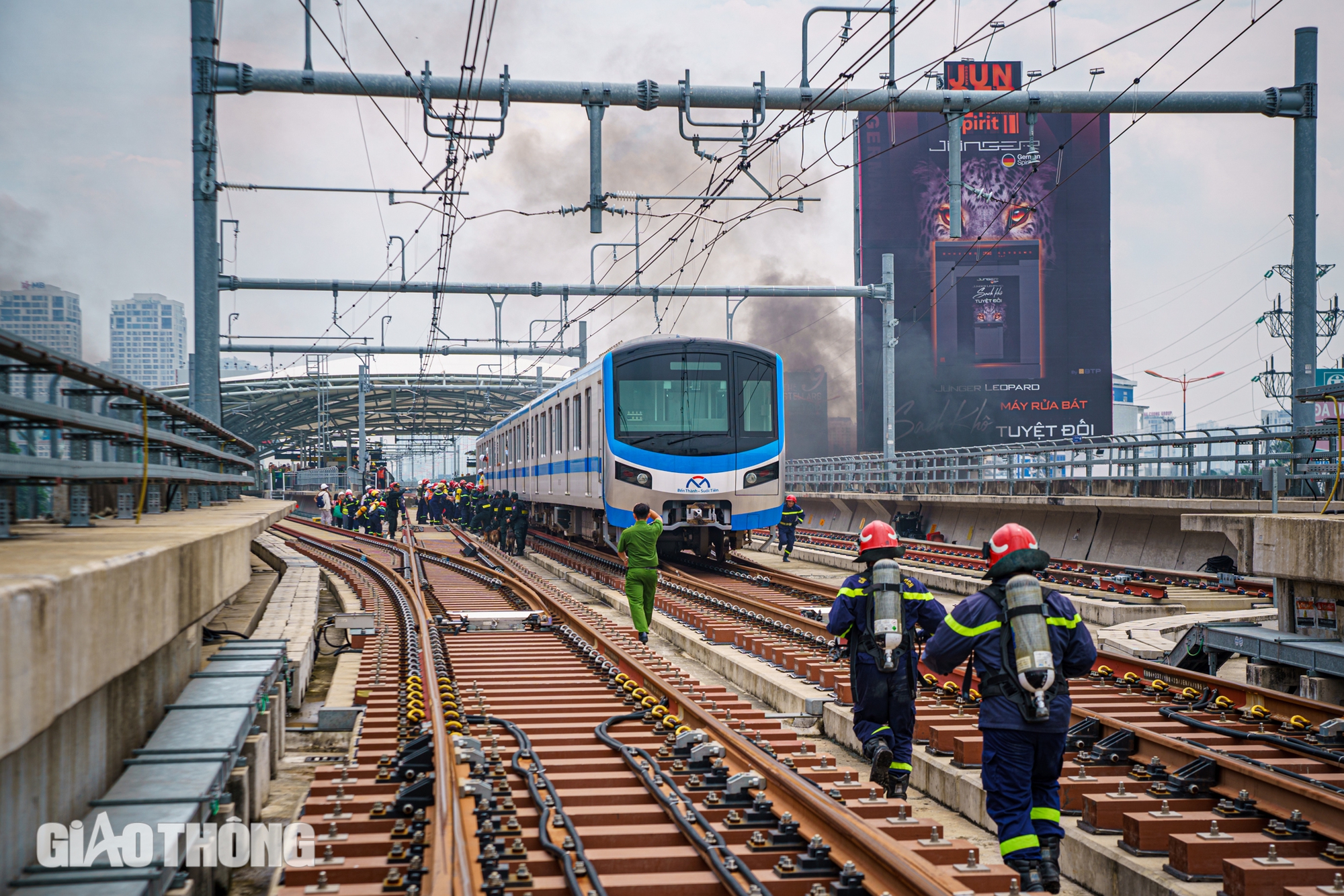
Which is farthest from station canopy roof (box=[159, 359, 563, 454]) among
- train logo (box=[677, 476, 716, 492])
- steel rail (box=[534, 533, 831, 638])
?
train logo (box=[677, 476, 716, 492])

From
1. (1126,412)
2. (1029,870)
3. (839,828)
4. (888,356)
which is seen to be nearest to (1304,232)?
(1029,870)

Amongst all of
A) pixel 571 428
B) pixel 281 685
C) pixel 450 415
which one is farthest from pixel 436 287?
pixel 450 415

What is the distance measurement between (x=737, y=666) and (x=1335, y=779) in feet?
17.4

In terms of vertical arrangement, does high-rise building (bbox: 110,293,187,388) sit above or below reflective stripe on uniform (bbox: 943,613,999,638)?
above

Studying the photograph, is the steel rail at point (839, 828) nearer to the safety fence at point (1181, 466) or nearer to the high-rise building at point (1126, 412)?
the safety fence at point (1181, 466)

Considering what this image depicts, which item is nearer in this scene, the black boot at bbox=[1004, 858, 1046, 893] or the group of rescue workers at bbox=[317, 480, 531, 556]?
the black boot at bbox=[1004, 858, 1046, 893]

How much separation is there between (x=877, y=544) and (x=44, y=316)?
14.0ft

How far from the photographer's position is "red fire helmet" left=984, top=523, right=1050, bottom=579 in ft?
16.5

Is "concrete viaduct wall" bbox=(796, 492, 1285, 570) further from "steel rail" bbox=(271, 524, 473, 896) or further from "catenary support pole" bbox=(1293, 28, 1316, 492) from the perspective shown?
"steel rail" bbox=(271, 524, 473, 896)

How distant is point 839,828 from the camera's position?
4668 mm

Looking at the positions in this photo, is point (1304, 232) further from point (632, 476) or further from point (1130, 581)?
point (632, 476)

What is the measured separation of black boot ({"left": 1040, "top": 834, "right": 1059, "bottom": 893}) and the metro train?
12461 millimetres

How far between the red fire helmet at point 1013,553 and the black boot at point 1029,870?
1179 mm

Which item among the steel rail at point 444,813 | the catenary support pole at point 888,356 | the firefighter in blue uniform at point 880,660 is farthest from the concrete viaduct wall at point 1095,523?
the steel rail at point 444,813
